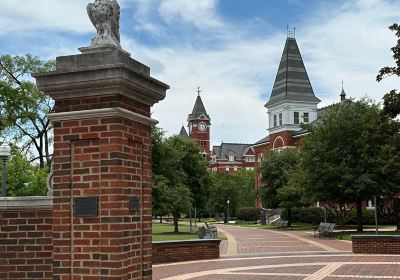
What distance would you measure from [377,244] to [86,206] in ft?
56.0

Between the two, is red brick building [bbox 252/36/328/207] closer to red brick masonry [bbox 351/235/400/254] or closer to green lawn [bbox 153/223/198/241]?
green lawn [bbox 153/223/198/241]

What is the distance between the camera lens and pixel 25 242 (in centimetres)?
715

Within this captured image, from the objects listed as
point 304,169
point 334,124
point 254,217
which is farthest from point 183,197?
point 254,217

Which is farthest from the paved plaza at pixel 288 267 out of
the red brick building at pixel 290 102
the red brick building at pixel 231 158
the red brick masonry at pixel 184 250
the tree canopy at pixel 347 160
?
the red brick building at pixel 231 158

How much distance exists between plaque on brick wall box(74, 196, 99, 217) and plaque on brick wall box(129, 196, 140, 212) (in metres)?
0.34

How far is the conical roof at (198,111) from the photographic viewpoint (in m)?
126

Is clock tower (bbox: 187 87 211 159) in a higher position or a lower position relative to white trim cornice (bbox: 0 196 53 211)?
higher

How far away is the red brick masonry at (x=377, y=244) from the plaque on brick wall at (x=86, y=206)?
655 inches

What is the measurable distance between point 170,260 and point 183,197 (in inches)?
708

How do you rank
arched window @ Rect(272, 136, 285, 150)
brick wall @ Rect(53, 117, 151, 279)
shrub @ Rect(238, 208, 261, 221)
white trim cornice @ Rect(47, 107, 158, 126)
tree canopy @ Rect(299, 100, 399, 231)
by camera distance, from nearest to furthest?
brick wall @ Rect(53, 117, 151, 279) → white trim cornice @ Rect(47, 107, 158, 126) → tree canopy @ Rect(299, 100, 399, 231) → shrub @ Rect(238, 208, 261, 221) → arched window @ Rect(272, 136, 285, 150)

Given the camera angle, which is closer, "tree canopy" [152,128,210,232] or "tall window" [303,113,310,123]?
"tree canopy" [152,128,210,232]

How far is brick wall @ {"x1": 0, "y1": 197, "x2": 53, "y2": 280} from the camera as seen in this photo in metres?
7.03

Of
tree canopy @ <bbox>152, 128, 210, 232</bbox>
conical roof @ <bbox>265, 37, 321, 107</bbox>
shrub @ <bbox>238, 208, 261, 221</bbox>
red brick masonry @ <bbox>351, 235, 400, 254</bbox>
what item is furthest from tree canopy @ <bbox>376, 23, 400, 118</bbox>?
conical roof @ <bbox>265, 37, 321, 107</bbox>

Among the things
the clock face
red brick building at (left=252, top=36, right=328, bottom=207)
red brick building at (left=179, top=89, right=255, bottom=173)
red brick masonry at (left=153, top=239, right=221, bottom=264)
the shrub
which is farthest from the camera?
the clock face
